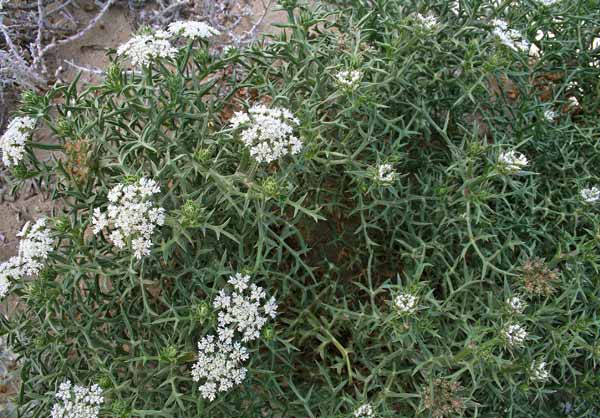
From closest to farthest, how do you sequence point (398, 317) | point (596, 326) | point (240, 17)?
point (398, 317), point (596, 326), point (240, 17)

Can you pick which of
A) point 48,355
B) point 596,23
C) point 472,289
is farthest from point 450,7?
point 48,355

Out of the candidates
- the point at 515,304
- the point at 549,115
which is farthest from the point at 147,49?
the point at 549,115

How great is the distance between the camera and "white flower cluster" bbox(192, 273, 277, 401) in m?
2.86

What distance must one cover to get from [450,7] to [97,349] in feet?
9.50

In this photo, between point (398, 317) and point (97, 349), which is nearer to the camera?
point (398, 317)

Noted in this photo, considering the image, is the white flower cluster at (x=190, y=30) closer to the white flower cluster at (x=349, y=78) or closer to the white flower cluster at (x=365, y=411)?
the white flower cluster at (x=349, y=78)

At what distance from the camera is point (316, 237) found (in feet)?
12.4

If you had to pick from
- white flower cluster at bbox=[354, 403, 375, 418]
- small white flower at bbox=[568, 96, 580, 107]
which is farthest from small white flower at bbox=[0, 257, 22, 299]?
small white flower at bbox=[568, 96, 580, 107]

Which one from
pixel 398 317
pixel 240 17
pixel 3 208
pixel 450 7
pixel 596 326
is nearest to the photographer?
pixel 398 317

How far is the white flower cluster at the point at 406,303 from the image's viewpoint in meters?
2.78

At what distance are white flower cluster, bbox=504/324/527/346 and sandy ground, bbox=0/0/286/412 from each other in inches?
116

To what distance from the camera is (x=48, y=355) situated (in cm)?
338

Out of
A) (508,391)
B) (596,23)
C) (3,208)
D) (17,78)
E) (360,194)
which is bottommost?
(3,208)

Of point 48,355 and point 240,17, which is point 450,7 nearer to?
point 240,17
